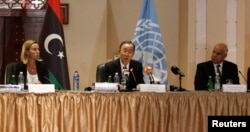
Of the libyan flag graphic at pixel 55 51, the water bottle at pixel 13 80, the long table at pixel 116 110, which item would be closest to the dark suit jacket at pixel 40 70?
the water bottle at pixel 13 80

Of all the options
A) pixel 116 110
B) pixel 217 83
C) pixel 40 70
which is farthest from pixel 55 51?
pixel 217 83

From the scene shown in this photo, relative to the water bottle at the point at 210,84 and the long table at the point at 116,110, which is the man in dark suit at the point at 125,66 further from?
the long table at the point at 116,110

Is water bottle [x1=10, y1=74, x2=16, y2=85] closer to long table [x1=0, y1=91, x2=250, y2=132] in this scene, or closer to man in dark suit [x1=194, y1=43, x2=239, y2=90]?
long table [x1=0, y1=91, x2=250, y2=132]

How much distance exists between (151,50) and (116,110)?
225 centimetres

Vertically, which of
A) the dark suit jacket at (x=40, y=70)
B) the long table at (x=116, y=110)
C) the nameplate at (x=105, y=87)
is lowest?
the long table at (x=116, y=110)

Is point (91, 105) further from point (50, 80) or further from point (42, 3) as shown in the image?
point (42, 3)

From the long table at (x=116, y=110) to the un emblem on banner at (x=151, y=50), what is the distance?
203 cm

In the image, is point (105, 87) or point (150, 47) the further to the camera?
point (150, 47)

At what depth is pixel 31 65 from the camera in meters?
4.55

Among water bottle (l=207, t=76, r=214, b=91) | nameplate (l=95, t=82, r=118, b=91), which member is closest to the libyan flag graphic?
nameplate (l=95, t=82, r=118, b=91)

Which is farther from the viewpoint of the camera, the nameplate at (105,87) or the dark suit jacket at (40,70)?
the dark suit jacket at (40,70)

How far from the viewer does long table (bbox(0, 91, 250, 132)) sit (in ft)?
11.4

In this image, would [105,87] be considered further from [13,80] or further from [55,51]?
[55,51]

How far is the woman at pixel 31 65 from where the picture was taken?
14.6 ft
